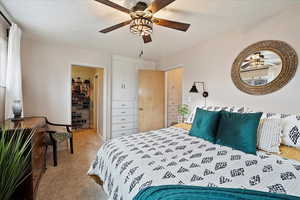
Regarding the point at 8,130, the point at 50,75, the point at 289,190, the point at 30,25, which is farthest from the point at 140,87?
the point at 289,190

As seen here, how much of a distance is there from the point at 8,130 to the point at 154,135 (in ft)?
5.35

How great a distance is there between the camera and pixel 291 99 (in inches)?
71.2

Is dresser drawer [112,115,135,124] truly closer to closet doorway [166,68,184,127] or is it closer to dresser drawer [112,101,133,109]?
dresser drawer [112,101,133,109]

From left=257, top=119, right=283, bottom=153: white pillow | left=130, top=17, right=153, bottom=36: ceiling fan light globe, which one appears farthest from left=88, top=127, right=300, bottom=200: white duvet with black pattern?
left=130, top=17, right=153, bottom=36: ceiling fan light globe

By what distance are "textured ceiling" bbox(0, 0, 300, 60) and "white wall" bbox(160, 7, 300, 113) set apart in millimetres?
135

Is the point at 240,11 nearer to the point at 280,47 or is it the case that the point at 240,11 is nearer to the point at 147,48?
the point at 280,47

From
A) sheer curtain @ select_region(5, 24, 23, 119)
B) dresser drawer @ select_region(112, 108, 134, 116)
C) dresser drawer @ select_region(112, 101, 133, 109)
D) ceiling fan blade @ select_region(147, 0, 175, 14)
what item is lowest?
dresser drawer @ select_region(112, 108, 134, 116)

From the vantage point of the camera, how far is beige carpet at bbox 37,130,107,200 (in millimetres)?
1765

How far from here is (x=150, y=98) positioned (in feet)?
13.2

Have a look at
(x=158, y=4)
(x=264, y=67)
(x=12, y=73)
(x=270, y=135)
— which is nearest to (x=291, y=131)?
(x=270, y=135)

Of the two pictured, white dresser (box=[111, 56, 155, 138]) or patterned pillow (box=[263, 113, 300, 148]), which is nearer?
patterned pillow (box=[263, 113, 300, 148])

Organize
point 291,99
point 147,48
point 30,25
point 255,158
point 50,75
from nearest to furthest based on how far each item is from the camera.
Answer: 1. point 255,158
2. point 291,99
3. point 30,25
4. point 50,75
5. point 147,48

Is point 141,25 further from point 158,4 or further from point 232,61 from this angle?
point 232,61

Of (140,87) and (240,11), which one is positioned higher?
(240,11)
